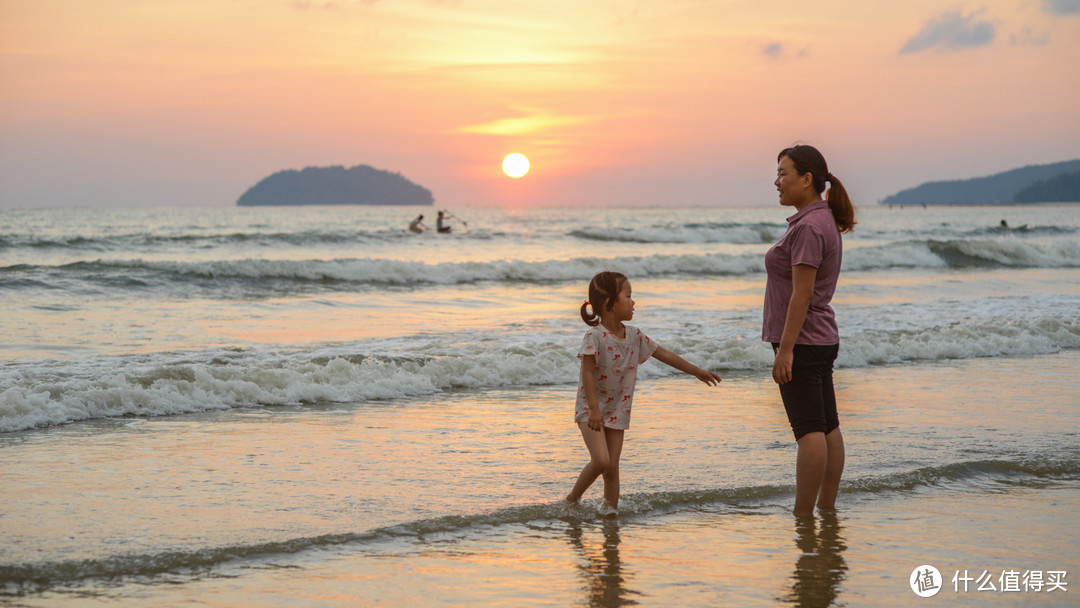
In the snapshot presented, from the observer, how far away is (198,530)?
447 cm

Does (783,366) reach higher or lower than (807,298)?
lower

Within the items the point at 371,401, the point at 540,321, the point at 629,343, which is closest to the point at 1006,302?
the point at 540,321

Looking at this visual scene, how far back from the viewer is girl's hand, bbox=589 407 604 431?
185 inches

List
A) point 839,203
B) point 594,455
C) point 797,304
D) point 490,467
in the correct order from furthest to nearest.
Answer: point 490,467 → point 594,455 → point 839,203 → point 797,304

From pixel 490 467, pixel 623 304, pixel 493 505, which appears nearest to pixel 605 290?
pixel 623 304

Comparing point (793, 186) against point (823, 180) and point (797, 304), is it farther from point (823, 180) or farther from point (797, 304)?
point (797, 304)

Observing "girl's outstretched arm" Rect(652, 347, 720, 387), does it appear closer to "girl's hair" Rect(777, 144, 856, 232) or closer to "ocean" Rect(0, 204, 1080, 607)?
"ocean" Rect(0, 204, 1080, 607)

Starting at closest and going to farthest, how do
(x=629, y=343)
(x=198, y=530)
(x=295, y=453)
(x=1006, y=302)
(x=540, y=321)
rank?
(x=198, y=530)
(x=629, y=343)
(x=295, y=453)
(x=540, y=321)
(x=1006, y=302)

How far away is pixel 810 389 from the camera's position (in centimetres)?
446

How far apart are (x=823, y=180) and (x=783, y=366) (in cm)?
90

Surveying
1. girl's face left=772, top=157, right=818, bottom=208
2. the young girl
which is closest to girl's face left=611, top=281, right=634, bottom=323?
the young girl

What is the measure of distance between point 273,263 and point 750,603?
67.8 ft

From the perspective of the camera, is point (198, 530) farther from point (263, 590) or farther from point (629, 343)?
point (629, 343)

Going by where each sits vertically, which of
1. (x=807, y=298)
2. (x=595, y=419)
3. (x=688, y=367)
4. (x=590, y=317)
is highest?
(x=807, y=298)
